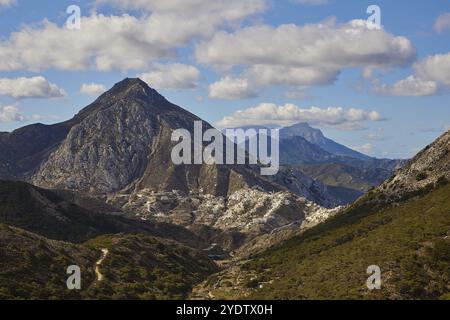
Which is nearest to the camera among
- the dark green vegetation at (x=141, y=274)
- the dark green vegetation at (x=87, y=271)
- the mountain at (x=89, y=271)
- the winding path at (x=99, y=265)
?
the dark green vegetation at (x=87, y=271)

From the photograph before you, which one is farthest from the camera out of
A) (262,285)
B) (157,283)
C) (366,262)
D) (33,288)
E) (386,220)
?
(386,220)

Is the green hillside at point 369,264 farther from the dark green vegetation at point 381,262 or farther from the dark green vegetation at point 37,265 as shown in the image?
the dark green vegetation at point 37,265

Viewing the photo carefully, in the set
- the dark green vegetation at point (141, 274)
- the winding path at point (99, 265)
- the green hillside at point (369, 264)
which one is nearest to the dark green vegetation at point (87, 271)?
the dark green vegetation at point (141, 274)

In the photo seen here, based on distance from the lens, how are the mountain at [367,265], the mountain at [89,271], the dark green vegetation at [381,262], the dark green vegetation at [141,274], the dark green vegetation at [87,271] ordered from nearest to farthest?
the dark green vegetation at [381,262], the mountain at [367,265], the dark green vegetation at [87,271], the mountain at [89,271], the dark green vegetation at [141,274]

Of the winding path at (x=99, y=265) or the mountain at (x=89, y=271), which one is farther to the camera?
the winding path at (x=99, y=265)

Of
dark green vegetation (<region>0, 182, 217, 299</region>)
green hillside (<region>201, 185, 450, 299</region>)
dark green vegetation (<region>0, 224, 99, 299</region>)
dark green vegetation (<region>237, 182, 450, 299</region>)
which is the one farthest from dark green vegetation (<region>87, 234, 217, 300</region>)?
dark green vegetation (<region>237, 182, 450, 299</region>)

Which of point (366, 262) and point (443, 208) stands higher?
point (443, 208)

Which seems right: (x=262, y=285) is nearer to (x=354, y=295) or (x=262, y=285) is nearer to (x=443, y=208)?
(x=354, y=295)
